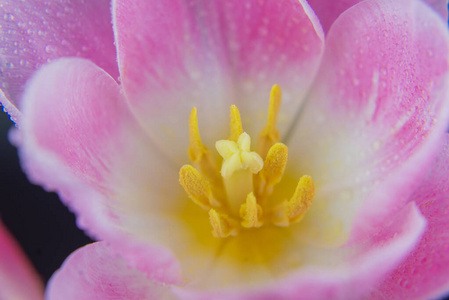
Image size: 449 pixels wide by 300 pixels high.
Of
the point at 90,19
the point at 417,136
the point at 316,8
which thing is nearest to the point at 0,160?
the point at 90,19

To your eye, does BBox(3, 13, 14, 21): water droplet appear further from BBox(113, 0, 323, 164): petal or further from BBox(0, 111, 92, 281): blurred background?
BBox(0, 111, 92, 281): blurred background

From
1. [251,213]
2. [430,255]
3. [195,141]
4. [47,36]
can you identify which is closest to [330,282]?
[430,255]

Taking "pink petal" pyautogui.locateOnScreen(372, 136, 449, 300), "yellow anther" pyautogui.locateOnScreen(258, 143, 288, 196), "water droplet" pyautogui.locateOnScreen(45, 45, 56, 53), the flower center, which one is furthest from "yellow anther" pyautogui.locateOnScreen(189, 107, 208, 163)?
"pink petal" pyautogui.locateOnScreen(372, 136, 449, 300)

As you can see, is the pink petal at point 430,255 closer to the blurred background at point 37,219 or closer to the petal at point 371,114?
the petal at point 371,114

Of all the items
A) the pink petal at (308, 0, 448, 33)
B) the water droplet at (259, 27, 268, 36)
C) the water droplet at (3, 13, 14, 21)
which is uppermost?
the pink petal at (308, 0, 448, 33)

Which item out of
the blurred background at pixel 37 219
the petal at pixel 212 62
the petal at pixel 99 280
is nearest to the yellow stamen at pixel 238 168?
the petal at pixel 212 62

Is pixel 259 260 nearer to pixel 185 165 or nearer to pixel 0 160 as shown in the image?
pixel 185 165

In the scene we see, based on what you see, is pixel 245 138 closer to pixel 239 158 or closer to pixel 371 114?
pixel 239 158

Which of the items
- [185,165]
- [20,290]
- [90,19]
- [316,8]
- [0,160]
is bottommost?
[20,290]
